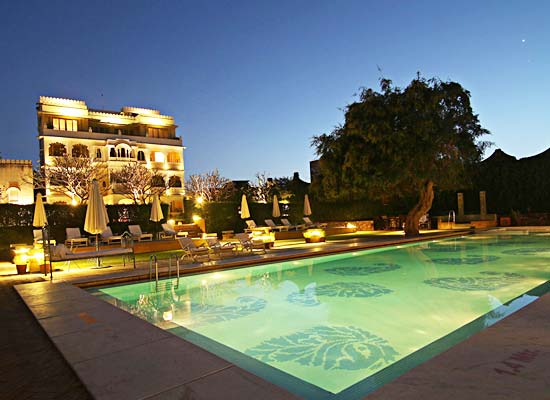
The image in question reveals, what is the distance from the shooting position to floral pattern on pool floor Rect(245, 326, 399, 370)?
13.8ft

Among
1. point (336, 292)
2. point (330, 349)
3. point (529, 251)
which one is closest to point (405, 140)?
point (529, 251)

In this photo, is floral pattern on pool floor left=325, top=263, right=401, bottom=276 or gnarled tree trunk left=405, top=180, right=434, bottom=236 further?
gnarled tree trunk left=405, top=180, right=434, bottom=236

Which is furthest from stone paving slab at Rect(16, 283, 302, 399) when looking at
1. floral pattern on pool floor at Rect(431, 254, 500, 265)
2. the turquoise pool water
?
floral pattern on pool floor at Rect(431, 254, 500, 265)

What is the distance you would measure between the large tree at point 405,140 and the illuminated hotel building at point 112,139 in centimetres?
1962

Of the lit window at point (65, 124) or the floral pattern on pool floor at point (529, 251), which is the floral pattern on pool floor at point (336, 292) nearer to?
the floral pattern on pool floor at point (529, 251)

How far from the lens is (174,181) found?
41.1 m

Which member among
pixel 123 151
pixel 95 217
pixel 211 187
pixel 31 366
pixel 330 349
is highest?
pixel 123 151

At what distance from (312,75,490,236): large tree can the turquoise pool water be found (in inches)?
235

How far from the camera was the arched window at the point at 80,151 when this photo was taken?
119ft

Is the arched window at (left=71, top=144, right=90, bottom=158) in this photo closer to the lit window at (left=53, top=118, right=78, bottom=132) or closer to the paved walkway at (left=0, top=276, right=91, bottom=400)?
the lit window at (left=53, top=118, right=78, bottom=132)

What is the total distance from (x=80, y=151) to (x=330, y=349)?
37.8 m

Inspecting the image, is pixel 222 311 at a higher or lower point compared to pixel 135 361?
lower

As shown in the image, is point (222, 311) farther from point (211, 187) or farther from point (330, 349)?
point (211, 187)

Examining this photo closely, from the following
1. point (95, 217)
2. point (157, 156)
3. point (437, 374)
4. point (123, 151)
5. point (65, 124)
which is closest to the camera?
point (437, 374)
